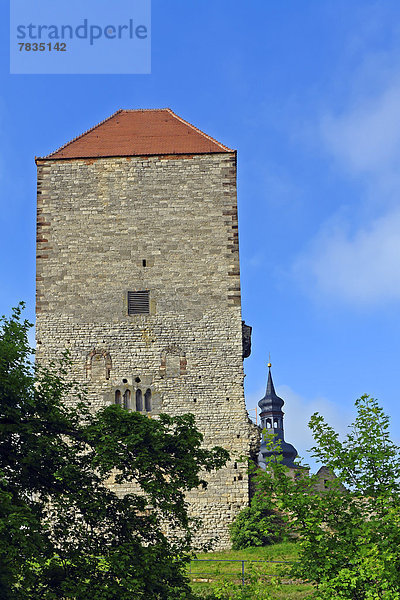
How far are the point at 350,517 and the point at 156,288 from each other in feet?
48.0

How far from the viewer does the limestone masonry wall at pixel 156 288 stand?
23344 mm

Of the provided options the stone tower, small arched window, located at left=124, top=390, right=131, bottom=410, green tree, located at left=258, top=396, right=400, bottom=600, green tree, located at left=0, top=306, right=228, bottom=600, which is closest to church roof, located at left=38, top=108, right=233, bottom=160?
the stone tower

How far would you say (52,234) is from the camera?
25.1 m

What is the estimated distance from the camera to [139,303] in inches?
957

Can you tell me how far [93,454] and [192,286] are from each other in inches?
484

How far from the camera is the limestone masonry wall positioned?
23344mm

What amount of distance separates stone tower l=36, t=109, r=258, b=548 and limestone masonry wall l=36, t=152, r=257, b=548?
31 mm

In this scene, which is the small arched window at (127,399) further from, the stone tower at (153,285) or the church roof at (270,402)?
the church roof at (270,402)

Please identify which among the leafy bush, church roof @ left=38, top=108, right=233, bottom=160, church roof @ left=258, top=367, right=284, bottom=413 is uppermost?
church roof @ left=38, top=108, right=233, bottom=160

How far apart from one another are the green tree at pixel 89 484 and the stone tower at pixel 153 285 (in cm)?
1049

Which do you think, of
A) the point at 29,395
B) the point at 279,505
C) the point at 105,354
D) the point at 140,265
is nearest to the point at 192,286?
the point at 140,265

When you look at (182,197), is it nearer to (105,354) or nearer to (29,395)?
(105,354)

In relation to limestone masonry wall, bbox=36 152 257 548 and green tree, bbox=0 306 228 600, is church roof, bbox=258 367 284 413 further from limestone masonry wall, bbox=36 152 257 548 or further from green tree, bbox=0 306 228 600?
green tree, bbox=0 306 228 600

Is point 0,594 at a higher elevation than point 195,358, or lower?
lower
